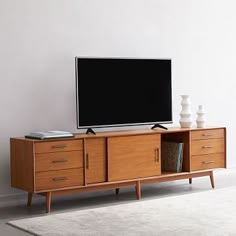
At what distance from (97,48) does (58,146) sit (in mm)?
1285

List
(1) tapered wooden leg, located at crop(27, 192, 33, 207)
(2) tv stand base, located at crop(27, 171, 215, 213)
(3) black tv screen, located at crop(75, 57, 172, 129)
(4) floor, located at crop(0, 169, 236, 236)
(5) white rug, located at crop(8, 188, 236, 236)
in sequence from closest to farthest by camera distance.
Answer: (5) white rug, located at crop(8, 188, 236, 236), (4) floor, located at crop(0, 169, 236, 236), (2) tv stand base, located at crop(27, 171, 215, 213), (1) tapered wooden leg, located at crop(27, 192, 33, 207), (3) black tv screen, located at crop(75, 57, 172, 129)

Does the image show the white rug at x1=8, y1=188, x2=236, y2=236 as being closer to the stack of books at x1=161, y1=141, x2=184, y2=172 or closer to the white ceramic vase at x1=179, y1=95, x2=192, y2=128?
the stack of books at x1=161, y1=141, x2=184, y2=172

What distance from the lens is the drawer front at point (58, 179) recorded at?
16.7 feet

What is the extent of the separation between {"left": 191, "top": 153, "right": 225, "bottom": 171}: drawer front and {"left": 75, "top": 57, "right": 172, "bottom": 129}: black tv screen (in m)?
0.50

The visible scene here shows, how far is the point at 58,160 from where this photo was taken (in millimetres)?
5168

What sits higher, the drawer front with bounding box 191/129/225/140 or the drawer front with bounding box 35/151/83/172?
the drawer front with bounding box 191/129/225/140

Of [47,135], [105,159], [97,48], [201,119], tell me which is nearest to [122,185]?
[105,159]

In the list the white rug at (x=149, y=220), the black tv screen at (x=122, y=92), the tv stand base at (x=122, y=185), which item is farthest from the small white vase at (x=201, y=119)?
the white rug at (x=149, y=220)

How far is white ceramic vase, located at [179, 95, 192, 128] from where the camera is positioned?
6.19 m

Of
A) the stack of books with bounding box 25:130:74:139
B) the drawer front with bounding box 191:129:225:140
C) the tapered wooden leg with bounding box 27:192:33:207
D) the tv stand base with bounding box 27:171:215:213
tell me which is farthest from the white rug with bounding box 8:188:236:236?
the drawer front with bounding box 191:129:225:140

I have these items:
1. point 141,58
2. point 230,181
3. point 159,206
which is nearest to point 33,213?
point 159,206

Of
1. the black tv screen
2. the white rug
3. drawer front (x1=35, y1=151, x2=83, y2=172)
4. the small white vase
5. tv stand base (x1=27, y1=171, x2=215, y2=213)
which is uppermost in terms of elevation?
the black tv screen

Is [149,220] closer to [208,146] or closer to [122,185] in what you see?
[122,185]

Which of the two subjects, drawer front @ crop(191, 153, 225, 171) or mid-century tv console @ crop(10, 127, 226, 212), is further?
drawer front @ crop(191, 153, 225, 171)
